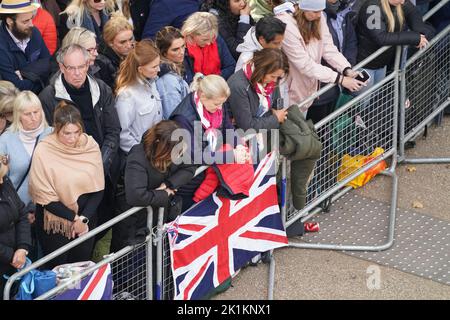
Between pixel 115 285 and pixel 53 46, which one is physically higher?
pixel 53 46

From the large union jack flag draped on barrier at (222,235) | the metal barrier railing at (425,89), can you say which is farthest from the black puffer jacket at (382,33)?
the large union jack flag draped on barrier at (222,235)

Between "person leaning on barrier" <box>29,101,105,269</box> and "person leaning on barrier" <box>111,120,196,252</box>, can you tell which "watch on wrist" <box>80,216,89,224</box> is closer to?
"person leaning on barrier" <box>29,101,105,269</box>

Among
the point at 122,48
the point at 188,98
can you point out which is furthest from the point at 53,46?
the point at 188,98

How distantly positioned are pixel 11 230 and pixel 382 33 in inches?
163

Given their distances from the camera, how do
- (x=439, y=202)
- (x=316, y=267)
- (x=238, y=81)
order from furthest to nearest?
(x=439, y=202) < (x=316, y=267) < (x=238, y=81)

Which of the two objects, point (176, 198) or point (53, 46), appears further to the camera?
point (53, 46)

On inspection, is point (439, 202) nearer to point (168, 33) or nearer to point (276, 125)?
point (276, 125)

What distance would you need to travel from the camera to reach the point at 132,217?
7234 millimetres

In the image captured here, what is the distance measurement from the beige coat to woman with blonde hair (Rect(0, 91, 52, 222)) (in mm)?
2465

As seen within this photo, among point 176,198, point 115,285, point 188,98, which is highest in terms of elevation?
point 188,98

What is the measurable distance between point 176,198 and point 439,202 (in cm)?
311

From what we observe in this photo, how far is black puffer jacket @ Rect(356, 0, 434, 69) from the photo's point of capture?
361 inches

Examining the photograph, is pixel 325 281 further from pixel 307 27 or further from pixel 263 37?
pixel 307 27

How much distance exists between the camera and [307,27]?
8.69m
